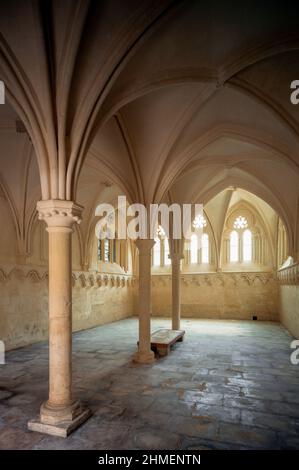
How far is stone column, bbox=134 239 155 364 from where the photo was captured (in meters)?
9.46

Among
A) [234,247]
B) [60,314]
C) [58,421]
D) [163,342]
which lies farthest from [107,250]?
[58,421]

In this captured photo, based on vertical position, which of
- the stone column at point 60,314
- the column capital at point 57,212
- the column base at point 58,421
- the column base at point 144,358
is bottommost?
the column base at point 144,358

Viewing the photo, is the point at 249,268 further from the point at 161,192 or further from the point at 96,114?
→ the point at 96,114

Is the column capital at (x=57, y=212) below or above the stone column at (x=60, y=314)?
above

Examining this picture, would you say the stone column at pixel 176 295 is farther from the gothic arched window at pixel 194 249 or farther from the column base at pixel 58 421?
the column base at pixel 58 421

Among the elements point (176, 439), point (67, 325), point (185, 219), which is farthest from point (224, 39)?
point (185, 219)

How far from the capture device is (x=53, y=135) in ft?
18.4

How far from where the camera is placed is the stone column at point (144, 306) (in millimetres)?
9461

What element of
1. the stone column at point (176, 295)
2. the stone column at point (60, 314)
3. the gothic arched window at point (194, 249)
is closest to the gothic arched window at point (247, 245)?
the gothic arched window at point (194, 249)

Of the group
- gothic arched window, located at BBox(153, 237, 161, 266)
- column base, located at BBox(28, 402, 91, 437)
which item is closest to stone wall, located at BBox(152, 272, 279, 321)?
gothic arched window, located at BBox(153, 237, 161, 266)

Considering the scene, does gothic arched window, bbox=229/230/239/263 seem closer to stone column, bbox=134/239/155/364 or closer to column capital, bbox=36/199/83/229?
stone column, bbox=134/239/155/364

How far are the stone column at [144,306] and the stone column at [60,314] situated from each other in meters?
3.89

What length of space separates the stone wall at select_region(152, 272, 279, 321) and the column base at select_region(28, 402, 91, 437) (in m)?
16.0

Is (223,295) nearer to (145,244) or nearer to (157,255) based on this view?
(157,255)
